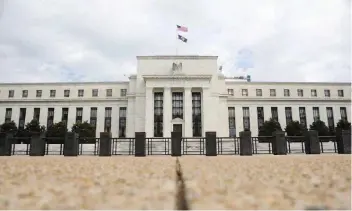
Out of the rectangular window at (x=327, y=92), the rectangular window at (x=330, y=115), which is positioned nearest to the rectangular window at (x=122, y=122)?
the rectangular window at (x=330, y=115)

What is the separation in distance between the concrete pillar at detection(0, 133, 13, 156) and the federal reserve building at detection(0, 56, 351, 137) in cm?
3319

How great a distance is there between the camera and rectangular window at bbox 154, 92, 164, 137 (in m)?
49.8

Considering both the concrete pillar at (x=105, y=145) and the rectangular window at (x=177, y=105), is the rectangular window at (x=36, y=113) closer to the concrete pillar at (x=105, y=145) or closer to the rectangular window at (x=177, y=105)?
the rectangular window at (x=177, y=105)

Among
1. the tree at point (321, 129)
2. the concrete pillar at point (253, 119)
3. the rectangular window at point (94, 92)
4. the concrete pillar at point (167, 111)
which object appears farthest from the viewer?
the rectangular window at point (94, 92)

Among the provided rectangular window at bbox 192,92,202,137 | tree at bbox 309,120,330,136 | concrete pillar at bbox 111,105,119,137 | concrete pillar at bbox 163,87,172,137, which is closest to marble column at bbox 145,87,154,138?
concrete pillar at bbox 163,87,172,137

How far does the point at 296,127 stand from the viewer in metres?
48.3

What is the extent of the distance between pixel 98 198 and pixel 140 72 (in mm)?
52426

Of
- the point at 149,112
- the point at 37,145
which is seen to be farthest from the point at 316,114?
Answer: the point at 37,145

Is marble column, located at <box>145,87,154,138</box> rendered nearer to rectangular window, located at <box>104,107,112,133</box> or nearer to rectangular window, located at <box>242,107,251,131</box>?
rectangular window, located at <box>104,107,112,133</box>

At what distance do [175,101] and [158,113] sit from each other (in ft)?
12.8

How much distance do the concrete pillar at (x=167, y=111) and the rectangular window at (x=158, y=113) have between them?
55.4 inches

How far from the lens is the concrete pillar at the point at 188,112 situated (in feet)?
160

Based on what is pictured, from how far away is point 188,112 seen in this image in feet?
164

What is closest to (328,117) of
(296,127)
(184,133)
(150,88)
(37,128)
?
(296,127)
